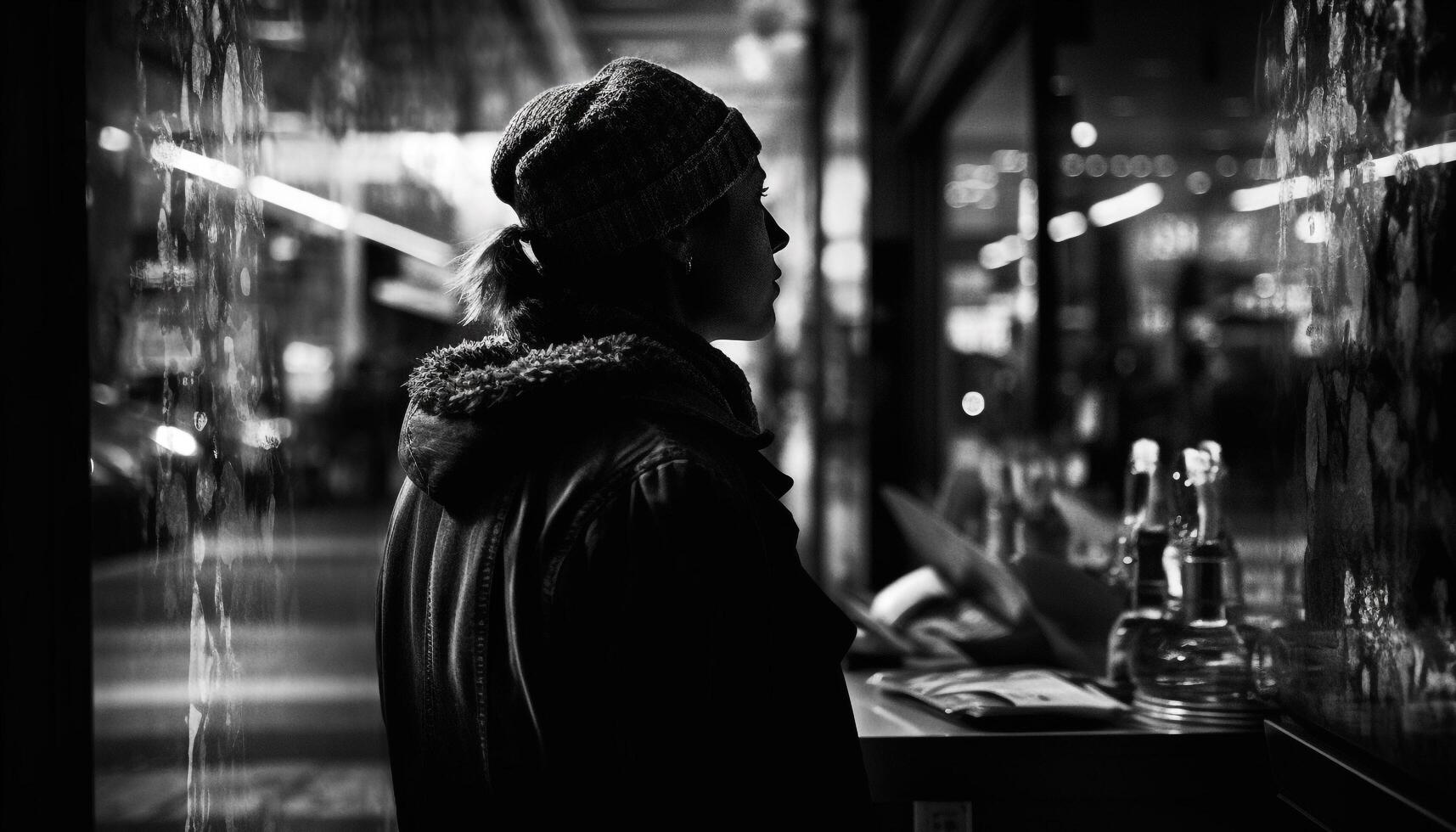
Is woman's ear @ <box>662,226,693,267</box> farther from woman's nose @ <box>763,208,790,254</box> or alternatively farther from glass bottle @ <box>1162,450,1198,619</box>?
glass bottle @ <box>1162,450,1198,619</box>

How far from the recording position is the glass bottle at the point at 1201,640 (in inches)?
61.8

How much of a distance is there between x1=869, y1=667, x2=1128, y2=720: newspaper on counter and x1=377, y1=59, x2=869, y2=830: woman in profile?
0.55m

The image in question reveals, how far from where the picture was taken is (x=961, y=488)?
318 centimetres

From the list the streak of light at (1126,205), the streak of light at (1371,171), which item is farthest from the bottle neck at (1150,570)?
the streak of light at (1126,205)

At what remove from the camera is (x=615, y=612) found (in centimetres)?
102

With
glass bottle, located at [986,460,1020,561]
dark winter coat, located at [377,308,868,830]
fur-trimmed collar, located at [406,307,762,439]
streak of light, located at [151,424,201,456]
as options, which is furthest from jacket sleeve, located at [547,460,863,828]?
glass bottle, located at [986,460,1020,561]

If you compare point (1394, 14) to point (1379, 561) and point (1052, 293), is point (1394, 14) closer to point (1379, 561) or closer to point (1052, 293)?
point (1379, 561)

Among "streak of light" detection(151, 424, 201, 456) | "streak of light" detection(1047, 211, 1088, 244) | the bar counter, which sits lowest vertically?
the bar counter

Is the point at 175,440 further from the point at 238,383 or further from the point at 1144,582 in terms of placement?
the point at 1144,582

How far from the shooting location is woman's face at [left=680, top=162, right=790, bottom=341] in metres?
1.26

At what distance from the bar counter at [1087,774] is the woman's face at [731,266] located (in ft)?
1.87

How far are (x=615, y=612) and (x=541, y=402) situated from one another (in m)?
0.19

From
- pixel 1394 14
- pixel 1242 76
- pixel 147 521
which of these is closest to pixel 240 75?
pixel 147 521

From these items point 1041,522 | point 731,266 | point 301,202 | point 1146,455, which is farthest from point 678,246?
point 301,202
